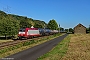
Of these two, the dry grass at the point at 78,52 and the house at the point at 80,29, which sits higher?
the house at the point at 80,29

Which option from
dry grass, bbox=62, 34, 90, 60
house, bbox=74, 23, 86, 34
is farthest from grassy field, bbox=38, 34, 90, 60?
house, bbox=74, 23, 86, 34

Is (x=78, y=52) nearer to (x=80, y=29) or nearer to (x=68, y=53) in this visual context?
(x=68, y=53)

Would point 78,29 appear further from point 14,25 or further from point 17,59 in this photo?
point 17,59

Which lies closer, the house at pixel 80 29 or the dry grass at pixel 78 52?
the dry grass at pixel 78 52

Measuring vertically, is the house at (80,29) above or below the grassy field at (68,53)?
above

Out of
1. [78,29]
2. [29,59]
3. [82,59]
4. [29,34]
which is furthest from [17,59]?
[78,29]

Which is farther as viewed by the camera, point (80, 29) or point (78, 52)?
point (80, 29)

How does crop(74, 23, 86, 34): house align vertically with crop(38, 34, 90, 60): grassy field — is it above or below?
above

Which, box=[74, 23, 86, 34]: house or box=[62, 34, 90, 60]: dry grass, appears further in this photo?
box=[74, 23, 86, 34]: house

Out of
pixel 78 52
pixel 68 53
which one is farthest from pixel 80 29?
pixel 68 53

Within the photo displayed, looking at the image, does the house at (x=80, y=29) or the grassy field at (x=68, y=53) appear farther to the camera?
the house at (x=80, y=29)

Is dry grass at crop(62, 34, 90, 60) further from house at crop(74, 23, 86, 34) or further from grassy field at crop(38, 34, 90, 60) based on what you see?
house at crop(74, 23, 86, 34)

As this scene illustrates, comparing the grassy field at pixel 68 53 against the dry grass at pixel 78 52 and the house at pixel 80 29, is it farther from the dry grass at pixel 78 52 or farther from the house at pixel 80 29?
the house at pixel 80 29

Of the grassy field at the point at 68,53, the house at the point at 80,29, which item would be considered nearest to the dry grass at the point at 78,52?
the grassy field at the point at 68,53
